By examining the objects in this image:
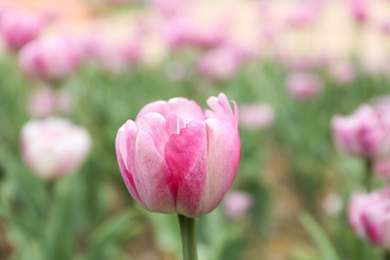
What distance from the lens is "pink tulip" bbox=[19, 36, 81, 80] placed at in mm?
1546

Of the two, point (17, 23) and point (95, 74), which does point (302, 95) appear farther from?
point (95, 74)

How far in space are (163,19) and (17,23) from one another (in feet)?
5.29

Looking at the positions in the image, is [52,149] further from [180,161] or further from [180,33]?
[180,33]

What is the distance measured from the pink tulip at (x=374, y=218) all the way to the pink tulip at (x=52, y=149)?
0.73m

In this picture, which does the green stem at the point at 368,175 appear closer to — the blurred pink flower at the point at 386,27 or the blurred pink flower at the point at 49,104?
the blurred pink flower at the point at 49,104

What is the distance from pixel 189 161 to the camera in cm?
44

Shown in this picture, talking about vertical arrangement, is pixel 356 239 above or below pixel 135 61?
below

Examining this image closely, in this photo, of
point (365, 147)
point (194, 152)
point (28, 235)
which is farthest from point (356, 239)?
point (28, 235)

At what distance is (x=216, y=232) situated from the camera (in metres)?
1.20

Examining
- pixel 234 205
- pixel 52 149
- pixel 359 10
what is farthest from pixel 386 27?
pixel 52 149

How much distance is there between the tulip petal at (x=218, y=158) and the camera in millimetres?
447

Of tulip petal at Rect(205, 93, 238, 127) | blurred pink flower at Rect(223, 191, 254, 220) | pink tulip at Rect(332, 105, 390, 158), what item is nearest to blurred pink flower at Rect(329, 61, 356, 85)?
blurred pink flower at Rect(223, 191, 254, 220)

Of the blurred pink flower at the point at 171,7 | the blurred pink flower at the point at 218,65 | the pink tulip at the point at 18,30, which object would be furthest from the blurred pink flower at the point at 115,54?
the pink tulip at the point at 18,30

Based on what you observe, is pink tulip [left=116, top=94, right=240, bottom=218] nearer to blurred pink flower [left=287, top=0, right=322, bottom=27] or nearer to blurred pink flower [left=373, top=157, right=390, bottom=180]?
blurred pink flower [left=373, top=157, right=390, bottom=180]
